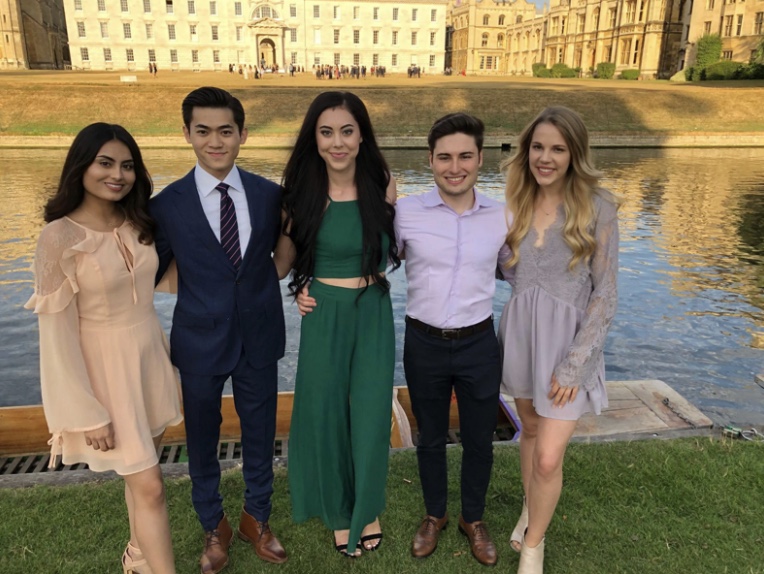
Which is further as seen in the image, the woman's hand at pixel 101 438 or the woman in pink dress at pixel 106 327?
the woman's hand at pixel 101 438

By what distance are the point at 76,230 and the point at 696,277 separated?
11.5 metres

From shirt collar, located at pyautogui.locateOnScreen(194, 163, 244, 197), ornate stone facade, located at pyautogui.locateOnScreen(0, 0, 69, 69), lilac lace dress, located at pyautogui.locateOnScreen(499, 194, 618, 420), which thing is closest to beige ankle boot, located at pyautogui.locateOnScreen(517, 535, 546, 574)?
lilac lace dress, located at pyautogui.locateOnScreen(499, 194, 618, 420)

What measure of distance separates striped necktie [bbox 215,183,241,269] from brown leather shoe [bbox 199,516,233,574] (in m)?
1.55

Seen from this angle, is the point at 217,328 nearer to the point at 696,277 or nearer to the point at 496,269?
the point at 496,269

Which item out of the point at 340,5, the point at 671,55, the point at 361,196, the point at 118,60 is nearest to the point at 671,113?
the point at 671,55

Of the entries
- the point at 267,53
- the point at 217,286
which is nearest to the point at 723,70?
the point at 267,53

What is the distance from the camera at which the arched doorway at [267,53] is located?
69438 mm

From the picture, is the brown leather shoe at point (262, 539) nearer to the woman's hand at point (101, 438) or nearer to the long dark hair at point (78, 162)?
the woman's hand at point (101, 438)

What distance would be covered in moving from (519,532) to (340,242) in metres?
2.03

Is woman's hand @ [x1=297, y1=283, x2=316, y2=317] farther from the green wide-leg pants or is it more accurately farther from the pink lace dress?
the pink lace dress

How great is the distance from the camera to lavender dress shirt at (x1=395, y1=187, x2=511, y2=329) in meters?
3.08

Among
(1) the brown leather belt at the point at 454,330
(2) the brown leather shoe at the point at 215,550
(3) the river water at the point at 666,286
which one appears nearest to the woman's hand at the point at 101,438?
(2) the brown leather shoe at the point at 215,550

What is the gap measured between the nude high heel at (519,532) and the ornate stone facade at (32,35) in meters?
77.0

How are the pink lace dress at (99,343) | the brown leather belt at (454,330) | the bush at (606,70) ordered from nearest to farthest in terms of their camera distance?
the pink lace dress at (99,343), the brown leather belt at (454,330), the bush at (606,70)
